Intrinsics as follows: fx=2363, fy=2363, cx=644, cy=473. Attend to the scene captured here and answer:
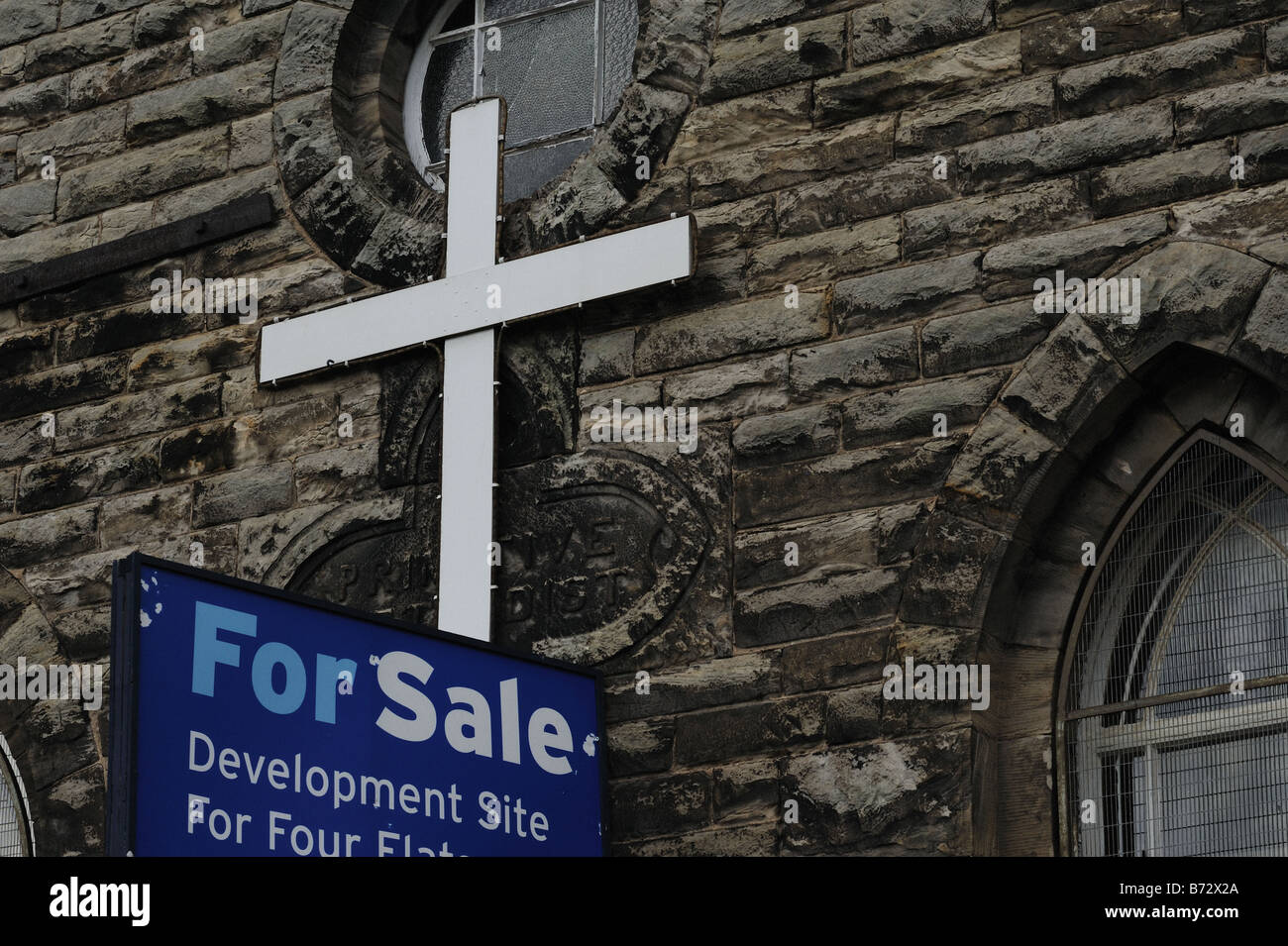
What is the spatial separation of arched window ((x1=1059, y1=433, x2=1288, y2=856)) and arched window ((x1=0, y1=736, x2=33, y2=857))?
137 inches

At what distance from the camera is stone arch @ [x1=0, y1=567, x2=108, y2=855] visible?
25.1 ft

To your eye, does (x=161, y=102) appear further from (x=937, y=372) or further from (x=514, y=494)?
(x=937, y=372)

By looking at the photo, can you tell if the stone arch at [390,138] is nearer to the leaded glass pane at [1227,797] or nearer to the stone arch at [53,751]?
the stone arch at [53,751]

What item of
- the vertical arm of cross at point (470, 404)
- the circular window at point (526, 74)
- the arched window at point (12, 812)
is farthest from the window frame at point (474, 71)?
the arched window at point (12, 812)

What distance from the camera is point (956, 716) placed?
6.45 m

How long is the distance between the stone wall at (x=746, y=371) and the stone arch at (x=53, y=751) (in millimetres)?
14

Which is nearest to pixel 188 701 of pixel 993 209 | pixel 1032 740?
pixel 1032 740

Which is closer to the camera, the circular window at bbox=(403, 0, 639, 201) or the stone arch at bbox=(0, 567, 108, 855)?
the stone arch at bbox=(0, 567, 108, 855)

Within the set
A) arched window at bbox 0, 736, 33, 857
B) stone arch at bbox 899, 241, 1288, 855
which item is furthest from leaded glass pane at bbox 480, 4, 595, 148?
arched window at bbox 0, 736, 33, 857

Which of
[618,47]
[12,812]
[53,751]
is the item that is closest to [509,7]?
[618,47]

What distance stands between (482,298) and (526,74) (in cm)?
107

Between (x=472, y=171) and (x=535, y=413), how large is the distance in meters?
0.88

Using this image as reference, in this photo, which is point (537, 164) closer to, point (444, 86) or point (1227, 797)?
point (444, 86)

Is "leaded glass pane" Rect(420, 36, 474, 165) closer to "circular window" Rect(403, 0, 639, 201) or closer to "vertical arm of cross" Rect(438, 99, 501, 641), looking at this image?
"circular window" Rect(403, 0, 639, 201)
